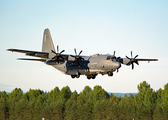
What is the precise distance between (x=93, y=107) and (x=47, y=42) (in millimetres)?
63950

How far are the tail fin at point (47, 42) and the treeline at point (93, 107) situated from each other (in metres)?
51.9

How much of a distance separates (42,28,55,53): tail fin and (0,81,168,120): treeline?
5194 cm

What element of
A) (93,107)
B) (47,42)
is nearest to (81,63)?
(47,42)

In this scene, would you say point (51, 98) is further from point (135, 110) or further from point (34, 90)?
point (135, 110)

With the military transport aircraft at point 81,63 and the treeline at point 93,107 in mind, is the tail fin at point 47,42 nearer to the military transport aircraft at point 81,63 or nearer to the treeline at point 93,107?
the military transport aircraft at point 81,63

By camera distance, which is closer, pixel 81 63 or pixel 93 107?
pixel 81 63

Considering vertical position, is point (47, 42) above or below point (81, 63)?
above

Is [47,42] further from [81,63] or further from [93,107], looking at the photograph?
[93,107]

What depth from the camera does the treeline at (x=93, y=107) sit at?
92.2 metres

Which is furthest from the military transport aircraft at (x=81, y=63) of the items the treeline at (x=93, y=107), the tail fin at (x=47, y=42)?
the treeline at (x=93, y=107)

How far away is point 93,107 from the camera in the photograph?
106625mm

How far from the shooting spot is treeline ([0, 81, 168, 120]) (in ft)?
302

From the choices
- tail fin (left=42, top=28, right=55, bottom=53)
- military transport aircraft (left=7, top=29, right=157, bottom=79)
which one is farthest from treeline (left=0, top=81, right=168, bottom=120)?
military transport aircraft (left=7, top=29, right=157, bottom=79)

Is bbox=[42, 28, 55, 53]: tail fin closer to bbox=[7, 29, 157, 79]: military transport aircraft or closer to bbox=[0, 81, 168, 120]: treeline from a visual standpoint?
bbox=[7, 29, 157, 79]: military transport aircraft
